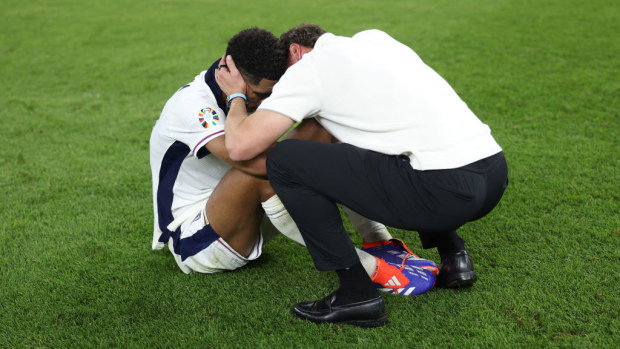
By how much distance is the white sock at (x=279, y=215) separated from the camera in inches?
91.4

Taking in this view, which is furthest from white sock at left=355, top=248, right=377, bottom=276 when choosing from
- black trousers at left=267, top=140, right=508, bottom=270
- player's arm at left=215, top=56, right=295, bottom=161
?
player's arm at left=215, top=56, right=295, bottom=161

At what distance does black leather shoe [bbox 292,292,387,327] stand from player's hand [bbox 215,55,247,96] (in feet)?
3.04

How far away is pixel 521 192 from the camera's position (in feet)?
11.3

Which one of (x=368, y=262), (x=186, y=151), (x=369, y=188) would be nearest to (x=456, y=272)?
(x=368, y=262)

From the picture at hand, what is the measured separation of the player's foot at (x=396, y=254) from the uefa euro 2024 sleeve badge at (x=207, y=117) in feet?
2.90

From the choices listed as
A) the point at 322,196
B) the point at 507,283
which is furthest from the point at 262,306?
the point at 507,283

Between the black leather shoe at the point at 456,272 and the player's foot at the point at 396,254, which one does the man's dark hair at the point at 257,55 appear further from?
the black leather shoe at the point at 456,272

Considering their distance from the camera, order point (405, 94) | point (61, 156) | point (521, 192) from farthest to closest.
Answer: point (61, 156) → point (521, 192) → point (405, 94)

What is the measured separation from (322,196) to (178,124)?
2.43 ft

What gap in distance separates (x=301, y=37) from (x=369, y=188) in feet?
2.61

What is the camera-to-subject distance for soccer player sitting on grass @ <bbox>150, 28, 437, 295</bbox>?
2373 mm

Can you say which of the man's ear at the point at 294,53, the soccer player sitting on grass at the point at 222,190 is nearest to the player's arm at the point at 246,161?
the soccer player sitting on grass at the point at 222,190

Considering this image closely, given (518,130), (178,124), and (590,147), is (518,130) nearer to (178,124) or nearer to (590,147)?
(590,147)

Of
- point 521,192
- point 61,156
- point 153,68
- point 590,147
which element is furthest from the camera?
point 153,68
